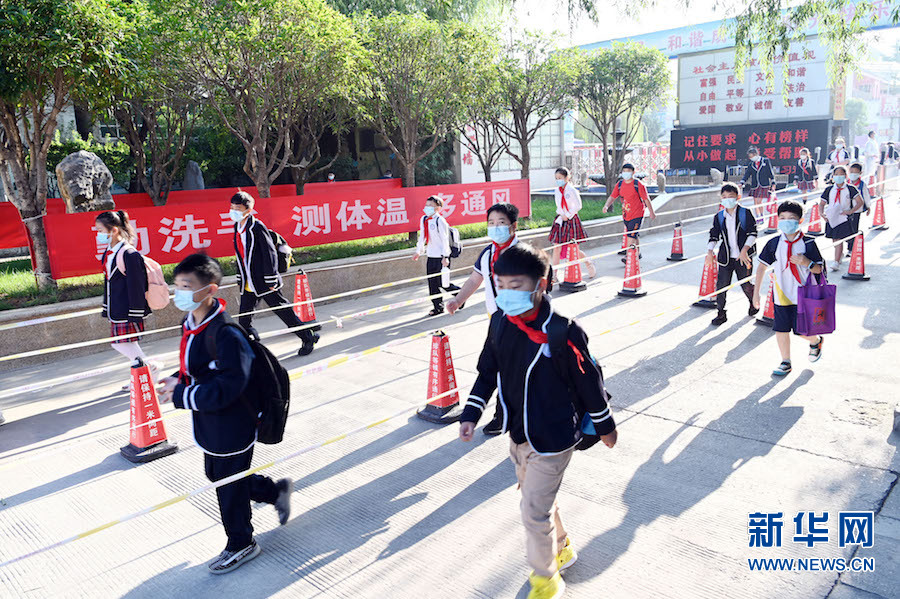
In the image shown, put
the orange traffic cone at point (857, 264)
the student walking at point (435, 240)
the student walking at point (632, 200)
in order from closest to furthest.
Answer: the student walking at point (435, 240) < the orange traffic cone at point (857, 264) < the student walking at point (632, 200)

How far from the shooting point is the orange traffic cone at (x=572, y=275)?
11094mm

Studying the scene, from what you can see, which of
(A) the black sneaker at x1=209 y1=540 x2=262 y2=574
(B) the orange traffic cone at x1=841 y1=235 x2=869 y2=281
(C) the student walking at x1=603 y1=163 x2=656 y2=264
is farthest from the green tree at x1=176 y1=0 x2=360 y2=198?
(B) the orange traffic cone at x1=841 y1=235 x2=869 y2=281

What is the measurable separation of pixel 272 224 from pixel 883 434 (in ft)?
28.2

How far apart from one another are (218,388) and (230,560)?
1.07m

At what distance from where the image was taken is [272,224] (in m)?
11.0

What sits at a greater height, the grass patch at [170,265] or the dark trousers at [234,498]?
the grass patch at [170,265]

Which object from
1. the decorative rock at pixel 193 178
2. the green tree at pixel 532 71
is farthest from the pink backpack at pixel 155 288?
the decorative rock at pixel 193 178

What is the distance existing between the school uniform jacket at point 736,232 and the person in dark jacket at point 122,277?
6.26m

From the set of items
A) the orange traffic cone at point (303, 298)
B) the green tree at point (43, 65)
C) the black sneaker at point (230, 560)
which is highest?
the green tree at point (43, 65)

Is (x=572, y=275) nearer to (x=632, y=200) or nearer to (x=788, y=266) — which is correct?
(x=632, y=200)

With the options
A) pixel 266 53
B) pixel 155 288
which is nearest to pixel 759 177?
pixel 266 53

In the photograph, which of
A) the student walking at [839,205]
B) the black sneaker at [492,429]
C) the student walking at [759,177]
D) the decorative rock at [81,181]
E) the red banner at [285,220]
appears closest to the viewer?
the black sneaker at [492,429]

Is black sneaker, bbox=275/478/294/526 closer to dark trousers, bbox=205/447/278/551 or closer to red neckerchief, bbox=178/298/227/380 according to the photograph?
dark trousers, bbox=205/447/278/551

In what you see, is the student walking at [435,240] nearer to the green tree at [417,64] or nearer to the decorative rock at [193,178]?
the green tree at [417,64]
